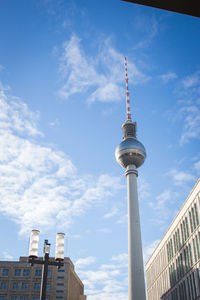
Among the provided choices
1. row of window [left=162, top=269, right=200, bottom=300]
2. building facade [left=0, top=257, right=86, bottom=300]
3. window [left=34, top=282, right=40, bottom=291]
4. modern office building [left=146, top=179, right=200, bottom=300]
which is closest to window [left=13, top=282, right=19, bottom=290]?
building facade [left=0, top=257, right=86, bottom=300]

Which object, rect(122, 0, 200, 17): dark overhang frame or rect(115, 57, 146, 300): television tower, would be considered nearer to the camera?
rect(122, 0, 200, 17): dark overhang frame

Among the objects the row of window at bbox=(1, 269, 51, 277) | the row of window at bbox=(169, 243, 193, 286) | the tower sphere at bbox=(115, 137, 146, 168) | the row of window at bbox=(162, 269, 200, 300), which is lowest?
the row of window at bbox=(162, 269, 200, 300)

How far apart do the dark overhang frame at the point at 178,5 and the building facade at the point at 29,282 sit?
88.5 metres

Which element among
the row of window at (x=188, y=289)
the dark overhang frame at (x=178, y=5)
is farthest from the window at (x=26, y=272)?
the dark overhang frame at (x=178, y=5)

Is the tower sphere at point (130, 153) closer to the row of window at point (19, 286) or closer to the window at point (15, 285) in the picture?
the row of window at point (19, 286)

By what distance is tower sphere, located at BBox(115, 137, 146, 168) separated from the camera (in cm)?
8638

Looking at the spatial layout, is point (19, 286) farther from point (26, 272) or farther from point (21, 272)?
point (26, 272)

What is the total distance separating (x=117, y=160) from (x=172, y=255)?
93.8 feet

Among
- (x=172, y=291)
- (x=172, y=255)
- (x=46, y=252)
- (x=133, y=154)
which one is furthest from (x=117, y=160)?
(x=46, y=252)

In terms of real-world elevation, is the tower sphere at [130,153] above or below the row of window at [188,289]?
above

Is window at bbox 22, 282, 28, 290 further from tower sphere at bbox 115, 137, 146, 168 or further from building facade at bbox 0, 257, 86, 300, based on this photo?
tower sphere at bbox 115, 137, 146, 168

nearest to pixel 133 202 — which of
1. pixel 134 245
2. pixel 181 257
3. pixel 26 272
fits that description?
pixel 134 245

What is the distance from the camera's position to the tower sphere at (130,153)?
86.4 m

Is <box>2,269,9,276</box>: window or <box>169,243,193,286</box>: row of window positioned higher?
<box>2,269,9,276</box>: window
